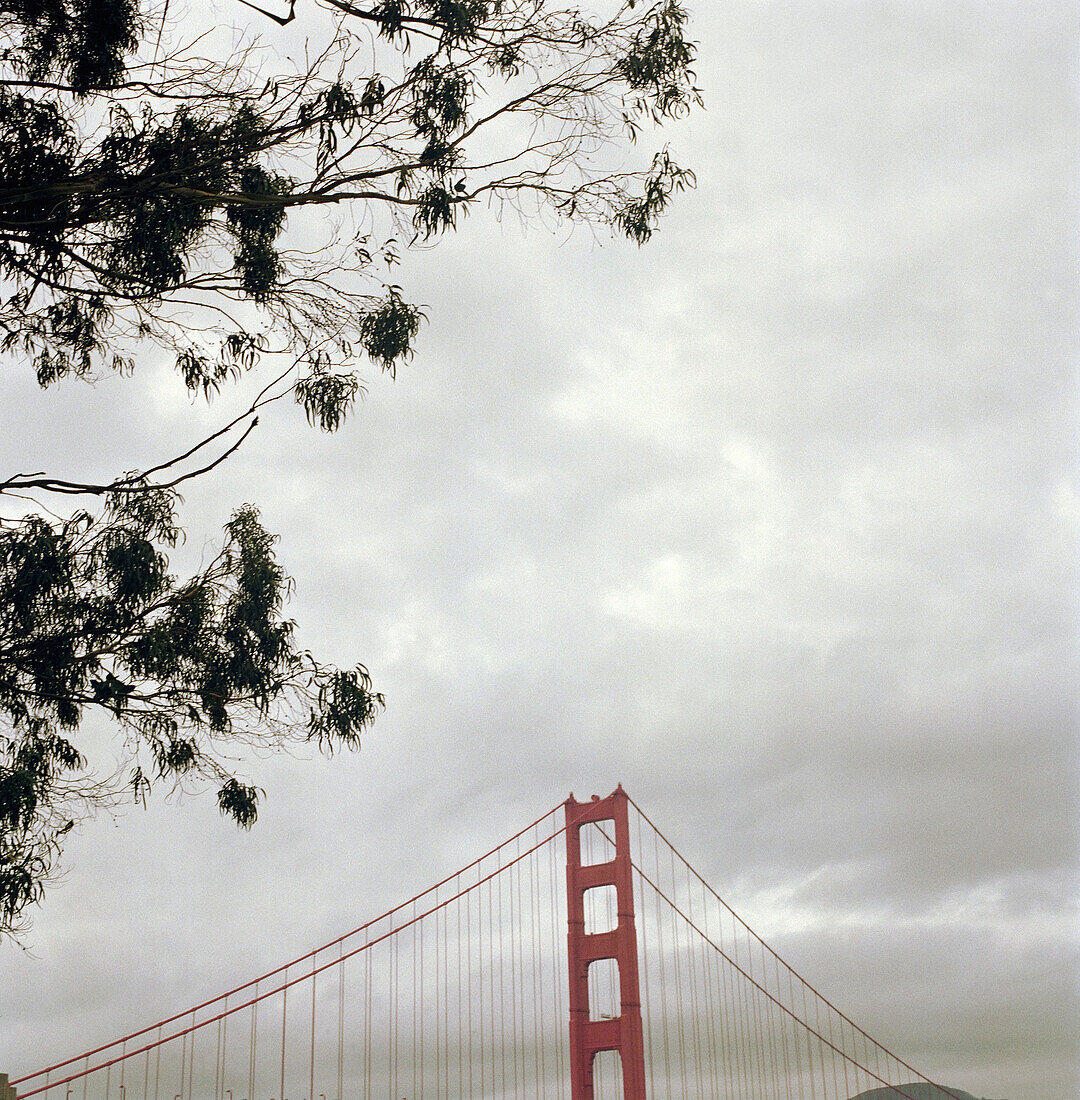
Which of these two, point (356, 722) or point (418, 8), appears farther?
point (356, 722)

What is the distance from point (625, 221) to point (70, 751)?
5463mm

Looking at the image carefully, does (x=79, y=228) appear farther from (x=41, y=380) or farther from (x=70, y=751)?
(x=70, y=751)

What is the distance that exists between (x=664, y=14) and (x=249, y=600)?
508cm

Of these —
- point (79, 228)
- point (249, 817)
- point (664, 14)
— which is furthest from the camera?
point (249, 817)

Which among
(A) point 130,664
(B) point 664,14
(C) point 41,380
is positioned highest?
(B) point 664,14

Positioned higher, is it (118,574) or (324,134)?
(324,134)

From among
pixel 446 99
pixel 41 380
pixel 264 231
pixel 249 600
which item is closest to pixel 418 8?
pixel 446 99

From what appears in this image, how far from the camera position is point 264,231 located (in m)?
8.86

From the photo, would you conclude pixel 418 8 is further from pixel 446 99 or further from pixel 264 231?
pixel 264 231

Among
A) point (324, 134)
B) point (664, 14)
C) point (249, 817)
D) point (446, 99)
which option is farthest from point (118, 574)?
A: point (664, 14)

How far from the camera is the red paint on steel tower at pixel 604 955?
21.6 meters

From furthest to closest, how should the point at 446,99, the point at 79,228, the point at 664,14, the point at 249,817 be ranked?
the point at 249,817
the point at 664,14
the point at 446,99
the point at 79,228

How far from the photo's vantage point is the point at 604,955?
75.2 feet

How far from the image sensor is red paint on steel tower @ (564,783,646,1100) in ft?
70.8
